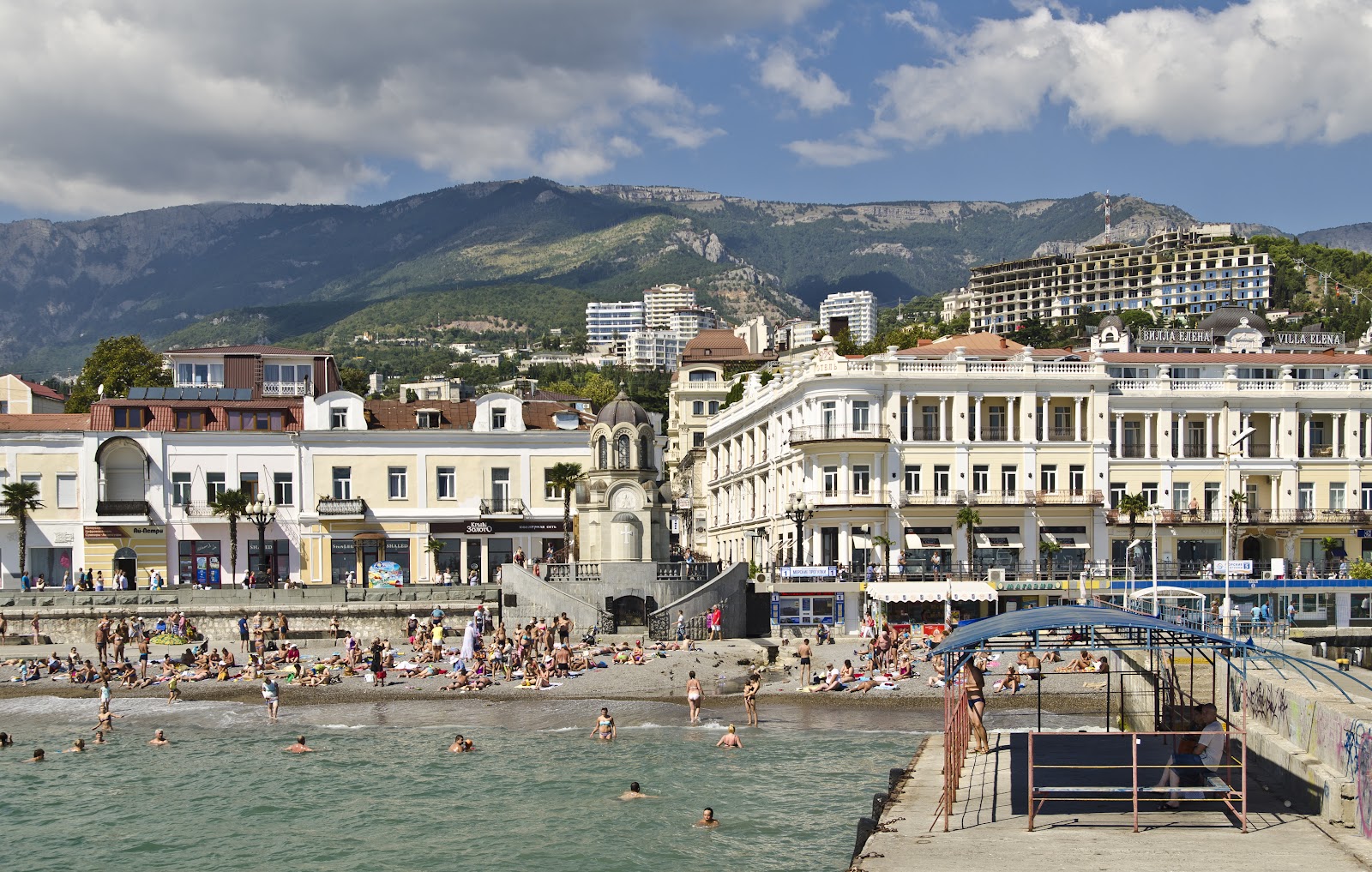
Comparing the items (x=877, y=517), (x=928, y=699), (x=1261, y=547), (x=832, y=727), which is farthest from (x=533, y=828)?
(x=1261, y=547)

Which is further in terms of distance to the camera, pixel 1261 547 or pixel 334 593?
pixel 1261 547

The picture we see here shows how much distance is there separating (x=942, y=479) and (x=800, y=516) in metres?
7.64

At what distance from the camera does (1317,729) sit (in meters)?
20.3

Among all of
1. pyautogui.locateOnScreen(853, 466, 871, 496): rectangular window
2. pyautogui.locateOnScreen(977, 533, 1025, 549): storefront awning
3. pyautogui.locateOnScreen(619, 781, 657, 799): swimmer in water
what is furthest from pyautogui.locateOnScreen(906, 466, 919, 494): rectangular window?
pyautogui.locateOnScreen(619, 781, 657, 799): swimmer in water

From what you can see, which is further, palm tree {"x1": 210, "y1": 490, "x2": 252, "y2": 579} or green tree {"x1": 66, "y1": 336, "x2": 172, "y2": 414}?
green tree {"x1": 66, "y1": 336, "x2": 172, "y2": 414}

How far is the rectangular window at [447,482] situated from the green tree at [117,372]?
31.3 metres

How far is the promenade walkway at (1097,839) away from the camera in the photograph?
17609 millimetres

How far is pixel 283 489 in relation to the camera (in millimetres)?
62969

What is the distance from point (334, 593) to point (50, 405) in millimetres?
42284

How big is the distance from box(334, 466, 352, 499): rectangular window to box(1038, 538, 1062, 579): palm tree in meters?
30.8

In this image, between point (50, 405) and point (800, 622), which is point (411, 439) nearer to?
point (800, 622)

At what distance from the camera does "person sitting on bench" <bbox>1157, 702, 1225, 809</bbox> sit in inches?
802

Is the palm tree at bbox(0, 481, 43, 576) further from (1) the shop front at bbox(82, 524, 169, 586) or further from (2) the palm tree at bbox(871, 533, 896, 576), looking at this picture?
(2) the palm tree at bbox(871, 533, 896, 576)

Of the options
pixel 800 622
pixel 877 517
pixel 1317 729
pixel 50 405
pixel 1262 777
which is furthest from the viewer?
pixel 50 405
